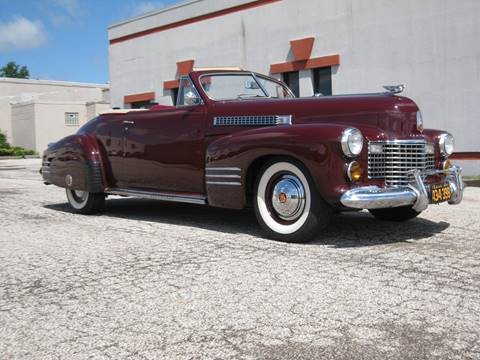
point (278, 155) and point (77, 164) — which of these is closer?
point (278, 155)

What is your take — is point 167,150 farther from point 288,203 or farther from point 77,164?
point 288,203

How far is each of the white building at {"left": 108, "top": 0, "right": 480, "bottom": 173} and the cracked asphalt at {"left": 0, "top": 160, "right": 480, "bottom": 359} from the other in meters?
6.14

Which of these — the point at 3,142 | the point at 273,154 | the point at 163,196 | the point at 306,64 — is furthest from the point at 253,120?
the point at 3,142

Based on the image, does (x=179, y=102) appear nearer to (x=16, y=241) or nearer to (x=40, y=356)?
(x=16, y=241)

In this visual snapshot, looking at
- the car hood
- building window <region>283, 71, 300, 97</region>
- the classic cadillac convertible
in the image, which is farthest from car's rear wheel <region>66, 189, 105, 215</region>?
building window <region>283, 71, 300, 97</region>

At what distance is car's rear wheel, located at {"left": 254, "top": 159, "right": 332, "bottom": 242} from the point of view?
15.5 feet

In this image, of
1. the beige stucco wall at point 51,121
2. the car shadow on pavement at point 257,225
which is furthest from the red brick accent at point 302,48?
the beige stucco wall at point 51,121

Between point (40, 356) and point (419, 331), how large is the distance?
188 centimetres

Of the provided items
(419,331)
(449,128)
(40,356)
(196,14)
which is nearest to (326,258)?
(419,331)

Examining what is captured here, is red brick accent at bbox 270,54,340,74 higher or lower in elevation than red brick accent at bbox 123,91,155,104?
higher

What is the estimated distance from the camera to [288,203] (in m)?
4.91

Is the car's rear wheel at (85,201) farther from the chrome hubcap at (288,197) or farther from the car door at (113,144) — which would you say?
the chrome hubcap at (288,197)

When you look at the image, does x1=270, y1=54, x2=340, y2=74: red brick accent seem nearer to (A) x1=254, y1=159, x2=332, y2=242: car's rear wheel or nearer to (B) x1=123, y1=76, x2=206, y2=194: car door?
(B) x1=123, y1=76, x2=206, y2=194: car door

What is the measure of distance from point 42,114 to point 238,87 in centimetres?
2922
